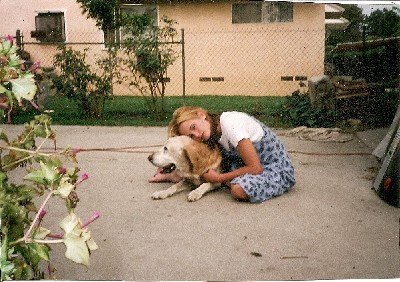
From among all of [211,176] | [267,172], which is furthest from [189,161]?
[267,172]

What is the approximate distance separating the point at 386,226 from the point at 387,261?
0.49m

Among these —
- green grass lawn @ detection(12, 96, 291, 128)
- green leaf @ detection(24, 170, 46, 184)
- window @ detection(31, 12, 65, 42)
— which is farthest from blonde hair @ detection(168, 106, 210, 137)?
window @ detection(31, 12, 65, 42)

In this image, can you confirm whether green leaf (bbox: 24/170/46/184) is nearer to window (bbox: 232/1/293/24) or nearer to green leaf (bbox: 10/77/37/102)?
green leaf (bbox: 10/77/37/102)

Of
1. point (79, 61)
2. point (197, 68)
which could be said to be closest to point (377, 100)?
point (79, 61)

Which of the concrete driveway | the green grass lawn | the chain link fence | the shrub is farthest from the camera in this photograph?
the chain link fence

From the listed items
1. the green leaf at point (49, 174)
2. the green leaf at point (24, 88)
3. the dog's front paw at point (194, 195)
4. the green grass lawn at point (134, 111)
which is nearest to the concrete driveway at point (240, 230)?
the dog's front paw at point (194, 195)

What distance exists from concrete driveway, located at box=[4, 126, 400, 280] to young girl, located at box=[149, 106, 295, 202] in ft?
0.29

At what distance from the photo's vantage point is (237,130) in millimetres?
2861

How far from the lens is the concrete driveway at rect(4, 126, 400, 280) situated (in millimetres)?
1940

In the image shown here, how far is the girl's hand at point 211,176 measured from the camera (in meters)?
3.00

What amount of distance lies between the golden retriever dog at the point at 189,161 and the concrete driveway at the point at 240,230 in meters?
Result: 0.06

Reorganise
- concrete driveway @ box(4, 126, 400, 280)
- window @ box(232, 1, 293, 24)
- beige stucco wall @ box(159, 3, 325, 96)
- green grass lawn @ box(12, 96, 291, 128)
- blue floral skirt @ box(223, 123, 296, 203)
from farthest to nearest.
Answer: window @ box(232, 1, 293, 24), beige stucco wall @ box(159, 3, 325, 96), green grass lawn @ box(12, 96, 291, 128), blue floral skirt @ box(223, 123, 296, 203), concrete driveway @ box(4, 126, 400, 280)

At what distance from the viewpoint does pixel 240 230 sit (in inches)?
94.7

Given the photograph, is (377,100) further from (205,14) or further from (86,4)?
(205,14)
